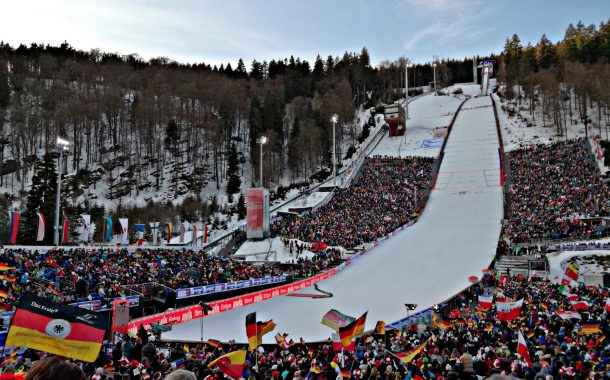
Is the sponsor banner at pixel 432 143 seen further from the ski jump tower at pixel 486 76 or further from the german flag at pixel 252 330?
the german flag at pixel 252 330

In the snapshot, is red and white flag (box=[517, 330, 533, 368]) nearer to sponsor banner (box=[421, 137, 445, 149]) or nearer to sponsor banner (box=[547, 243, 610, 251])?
sponsor banner (box=[547, 243, 610, 251])

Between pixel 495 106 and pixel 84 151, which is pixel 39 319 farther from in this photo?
pixel 495 106

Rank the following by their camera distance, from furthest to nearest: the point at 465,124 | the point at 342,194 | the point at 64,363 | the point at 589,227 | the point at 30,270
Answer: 1. the point at 465,124
2. the point at 342,194
3. the point at 589,227
4. the point at 30,270
5. the point at 64,363

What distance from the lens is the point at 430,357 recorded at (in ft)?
31.3

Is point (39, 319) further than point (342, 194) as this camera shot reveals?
No

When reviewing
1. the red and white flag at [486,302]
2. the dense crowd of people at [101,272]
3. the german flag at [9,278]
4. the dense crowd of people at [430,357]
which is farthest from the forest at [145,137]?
the dense crowd of people at [430,357]

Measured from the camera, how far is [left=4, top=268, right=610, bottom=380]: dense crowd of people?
7598 mm

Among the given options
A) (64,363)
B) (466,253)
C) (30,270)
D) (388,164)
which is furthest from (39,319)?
(388,164)

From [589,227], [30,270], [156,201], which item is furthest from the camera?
[156,201]

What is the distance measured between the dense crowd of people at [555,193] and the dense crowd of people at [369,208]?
9.28 meters

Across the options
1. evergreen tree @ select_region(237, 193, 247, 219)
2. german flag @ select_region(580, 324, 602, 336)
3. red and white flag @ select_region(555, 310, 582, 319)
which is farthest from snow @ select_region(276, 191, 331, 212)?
german flag @ select_region(580, 324, 602, 336)

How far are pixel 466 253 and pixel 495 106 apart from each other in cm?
5838

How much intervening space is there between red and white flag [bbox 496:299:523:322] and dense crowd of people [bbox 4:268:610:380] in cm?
20

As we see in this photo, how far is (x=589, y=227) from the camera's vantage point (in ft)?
102
